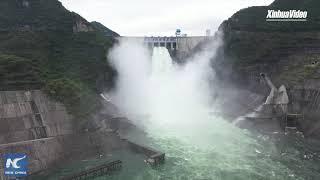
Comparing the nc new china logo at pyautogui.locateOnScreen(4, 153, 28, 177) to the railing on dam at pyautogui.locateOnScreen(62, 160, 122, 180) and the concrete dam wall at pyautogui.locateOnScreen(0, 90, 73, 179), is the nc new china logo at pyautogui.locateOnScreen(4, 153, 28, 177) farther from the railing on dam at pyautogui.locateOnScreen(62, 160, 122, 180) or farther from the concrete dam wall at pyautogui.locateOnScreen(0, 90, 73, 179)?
the concrete dam wall at pyautogui.locateOnScreen(0, 90, 73, 179)

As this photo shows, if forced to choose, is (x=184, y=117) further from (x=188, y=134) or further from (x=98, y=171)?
(x=98, y=171)

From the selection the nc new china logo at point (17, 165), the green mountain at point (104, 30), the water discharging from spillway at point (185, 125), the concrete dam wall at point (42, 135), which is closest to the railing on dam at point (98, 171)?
the water discharging from spillway at point (185, 125)

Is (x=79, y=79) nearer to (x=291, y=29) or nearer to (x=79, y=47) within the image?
(x=79, y=47)

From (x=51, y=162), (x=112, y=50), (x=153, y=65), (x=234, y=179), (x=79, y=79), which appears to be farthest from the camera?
(x=153, y=65)

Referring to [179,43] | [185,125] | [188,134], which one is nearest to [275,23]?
[179,43]

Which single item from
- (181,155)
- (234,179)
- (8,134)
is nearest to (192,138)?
(181,155)

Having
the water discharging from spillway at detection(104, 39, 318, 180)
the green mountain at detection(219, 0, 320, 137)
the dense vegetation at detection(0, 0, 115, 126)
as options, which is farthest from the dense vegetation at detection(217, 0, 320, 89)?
the dense vegetation at detection(0, 0, 115, 126)

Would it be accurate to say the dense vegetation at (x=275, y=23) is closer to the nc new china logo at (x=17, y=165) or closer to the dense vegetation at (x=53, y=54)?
the dense vegetation at (x=53, y=54)
